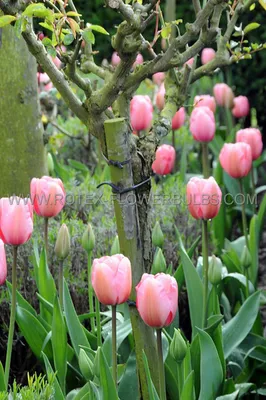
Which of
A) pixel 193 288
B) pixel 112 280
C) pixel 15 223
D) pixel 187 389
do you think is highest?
pixel 15 223

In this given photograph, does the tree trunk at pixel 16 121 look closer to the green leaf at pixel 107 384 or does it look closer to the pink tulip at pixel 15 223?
the pink tulip at pixel 15 223

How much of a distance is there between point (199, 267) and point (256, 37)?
12.9 feet

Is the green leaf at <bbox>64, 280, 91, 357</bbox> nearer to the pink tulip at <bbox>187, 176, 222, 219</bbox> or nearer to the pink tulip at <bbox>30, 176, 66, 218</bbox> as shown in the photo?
the pink tulip at <bbox>30, 176, 66, 218</bbox>

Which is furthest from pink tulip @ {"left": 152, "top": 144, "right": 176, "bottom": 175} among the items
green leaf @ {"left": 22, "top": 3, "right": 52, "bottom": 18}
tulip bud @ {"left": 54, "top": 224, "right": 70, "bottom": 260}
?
green leaf @ {"left": 22, "top": 3, "right": 52, "bottom": 18}

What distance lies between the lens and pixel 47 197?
2.33 metres

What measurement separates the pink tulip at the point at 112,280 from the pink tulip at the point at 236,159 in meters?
1.32

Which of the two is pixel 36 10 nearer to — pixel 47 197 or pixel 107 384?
pixel 47 197

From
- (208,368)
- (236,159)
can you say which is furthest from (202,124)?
(208,368)

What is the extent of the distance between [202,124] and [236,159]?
0.61 m

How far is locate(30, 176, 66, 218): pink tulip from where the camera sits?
2328 millimetres

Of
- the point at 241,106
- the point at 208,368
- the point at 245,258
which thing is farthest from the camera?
the point at 241,106

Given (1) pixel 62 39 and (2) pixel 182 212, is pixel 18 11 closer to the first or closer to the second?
(1) pixel 62 39

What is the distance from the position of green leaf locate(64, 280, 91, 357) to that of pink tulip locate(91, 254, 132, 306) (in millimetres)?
516

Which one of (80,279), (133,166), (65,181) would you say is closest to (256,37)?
(65,181)
